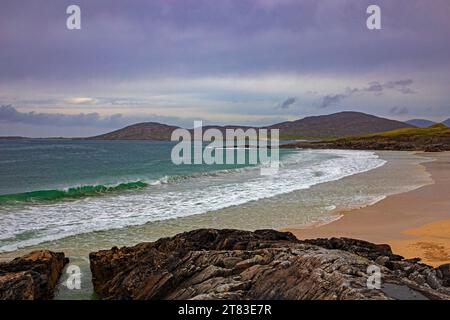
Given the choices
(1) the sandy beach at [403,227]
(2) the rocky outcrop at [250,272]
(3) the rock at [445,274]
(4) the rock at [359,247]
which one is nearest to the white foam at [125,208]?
(1) the sandy beach at [403,227]

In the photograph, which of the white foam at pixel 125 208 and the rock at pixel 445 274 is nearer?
the rock at pixel 445 274

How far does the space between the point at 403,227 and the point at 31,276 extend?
11.7 metres

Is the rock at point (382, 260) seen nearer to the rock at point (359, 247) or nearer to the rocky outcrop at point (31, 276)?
the rock at point (359, 247)

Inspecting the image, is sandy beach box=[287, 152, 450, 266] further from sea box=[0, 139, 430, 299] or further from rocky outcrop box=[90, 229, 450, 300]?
rocky outcrop box=[90, 229, 450, 300]

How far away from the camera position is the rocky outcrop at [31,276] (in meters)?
6.93

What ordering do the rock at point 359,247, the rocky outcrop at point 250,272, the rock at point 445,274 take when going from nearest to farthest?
the rocky outcrop at point 250,272
the rock at point 445,274
the rock at point 359,247

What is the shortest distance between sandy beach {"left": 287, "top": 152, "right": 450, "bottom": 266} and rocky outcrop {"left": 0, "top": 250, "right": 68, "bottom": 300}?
7.20 metres

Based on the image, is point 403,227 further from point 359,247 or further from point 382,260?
point 382,260

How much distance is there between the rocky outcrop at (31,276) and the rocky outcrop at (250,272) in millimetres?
851

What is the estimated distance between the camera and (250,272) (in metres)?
6.68

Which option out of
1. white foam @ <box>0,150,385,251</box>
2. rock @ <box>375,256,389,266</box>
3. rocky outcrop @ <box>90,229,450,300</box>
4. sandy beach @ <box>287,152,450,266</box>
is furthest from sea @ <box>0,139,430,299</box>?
rock @ <box>375,256,389,266</box>

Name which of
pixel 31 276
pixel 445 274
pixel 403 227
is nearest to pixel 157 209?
pixel 403 227
